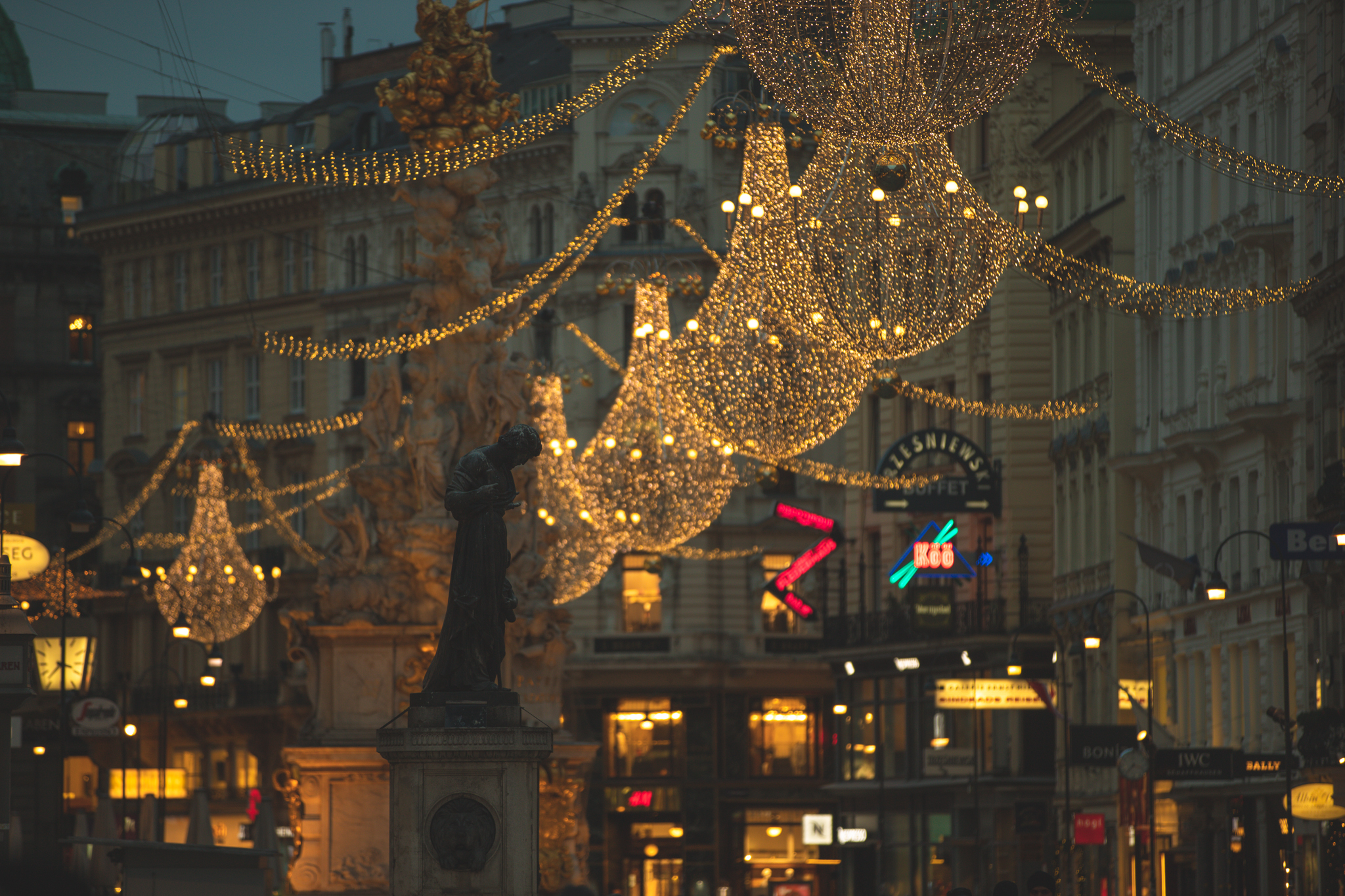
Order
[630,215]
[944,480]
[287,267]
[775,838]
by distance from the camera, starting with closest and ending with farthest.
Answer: [944,480] → [775,838] → [630,215] → [287,267]

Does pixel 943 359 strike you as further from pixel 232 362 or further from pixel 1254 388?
pixel 232 362

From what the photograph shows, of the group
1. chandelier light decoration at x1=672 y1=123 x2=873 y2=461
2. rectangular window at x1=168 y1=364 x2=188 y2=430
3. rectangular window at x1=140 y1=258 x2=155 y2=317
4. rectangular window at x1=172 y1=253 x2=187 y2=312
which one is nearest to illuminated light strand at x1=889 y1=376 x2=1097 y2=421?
chandelier light decoration at x1=672 y1=123 x2=873 y2=461

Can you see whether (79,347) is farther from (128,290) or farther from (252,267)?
(252,267)

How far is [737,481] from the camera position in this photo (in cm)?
4678

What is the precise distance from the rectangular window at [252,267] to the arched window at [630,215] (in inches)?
541

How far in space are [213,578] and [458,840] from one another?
46438 mm

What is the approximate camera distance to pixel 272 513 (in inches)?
3312

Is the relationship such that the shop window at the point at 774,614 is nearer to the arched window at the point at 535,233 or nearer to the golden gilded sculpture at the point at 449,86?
the arched window at the point at 535,233

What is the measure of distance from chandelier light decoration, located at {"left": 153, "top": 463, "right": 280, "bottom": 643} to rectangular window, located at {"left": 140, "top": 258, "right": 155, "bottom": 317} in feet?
87.1

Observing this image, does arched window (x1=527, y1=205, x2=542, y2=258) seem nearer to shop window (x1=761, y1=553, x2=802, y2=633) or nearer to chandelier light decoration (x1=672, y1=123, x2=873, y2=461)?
shop window (x1=761, y1=553, x2=802, y2=633)

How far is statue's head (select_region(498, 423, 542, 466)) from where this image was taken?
775 inches

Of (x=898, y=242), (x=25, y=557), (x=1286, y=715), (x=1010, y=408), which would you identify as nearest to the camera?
(x=898, y=242)

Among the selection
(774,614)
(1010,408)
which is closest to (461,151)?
(1010,408)

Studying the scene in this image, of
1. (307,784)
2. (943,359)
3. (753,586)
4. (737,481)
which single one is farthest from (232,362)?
(307,784)
